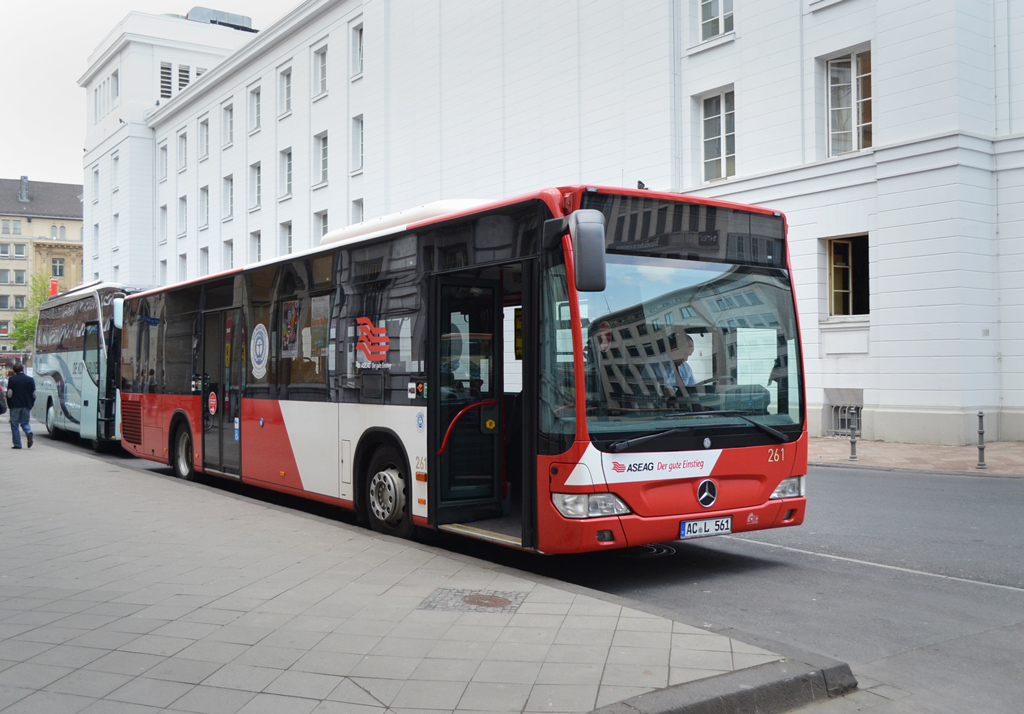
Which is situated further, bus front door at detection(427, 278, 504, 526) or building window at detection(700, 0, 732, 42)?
building window at detection(700, 0, 732, 42)

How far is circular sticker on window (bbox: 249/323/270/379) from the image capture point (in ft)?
38.3

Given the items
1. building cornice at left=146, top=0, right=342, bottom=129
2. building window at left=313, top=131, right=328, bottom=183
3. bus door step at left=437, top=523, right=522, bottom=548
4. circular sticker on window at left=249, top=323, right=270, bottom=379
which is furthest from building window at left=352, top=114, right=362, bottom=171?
bus door step at left=437, top=523, right=522, bottom=548

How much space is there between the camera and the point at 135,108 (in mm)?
56406

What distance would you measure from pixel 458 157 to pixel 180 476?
19503 mm

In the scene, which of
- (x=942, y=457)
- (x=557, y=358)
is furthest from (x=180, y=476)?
(x=942, y=457)

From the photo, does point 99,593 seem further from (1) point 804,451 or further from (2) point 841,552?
(2) point 841,552

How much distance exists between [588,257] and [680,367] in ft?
4.36

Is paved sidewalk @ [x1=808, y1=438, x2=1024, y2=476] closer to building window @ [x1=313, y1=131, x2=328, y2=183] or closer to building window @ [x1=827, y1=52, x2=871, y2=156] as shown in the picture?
building window @ [x1=827, y1=52, x2=871, y2=156]

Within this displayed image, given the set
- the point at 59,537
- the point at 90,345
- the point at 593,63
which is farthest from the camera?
the point at 593,63

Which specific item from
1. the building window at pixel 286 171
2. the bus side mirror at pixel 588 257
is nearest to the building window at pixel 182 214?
the building window at pixel 286 171

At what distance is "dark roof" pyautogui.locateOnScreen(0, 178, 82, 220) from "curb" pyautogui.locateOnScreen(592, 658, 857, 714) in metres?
126

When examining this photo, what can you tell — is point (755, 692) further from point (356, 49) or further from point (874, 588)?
point (356, 49)

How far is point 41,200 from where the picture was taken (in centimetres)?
11931

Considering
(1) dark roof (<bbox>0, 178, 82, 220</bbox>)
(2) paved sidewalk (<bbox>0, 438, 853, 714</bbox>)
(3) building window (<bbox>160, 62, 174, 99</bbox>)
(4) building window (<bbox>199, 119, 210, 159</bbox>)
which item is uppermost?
(1) dark roof (<bbox>0, 178, 82, 220</bbox>)
